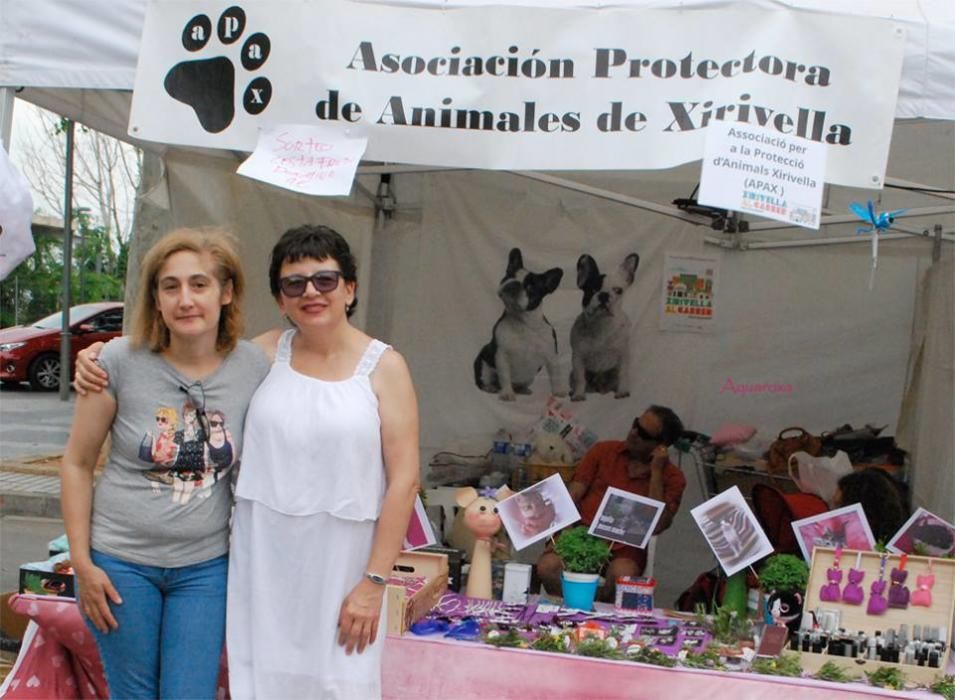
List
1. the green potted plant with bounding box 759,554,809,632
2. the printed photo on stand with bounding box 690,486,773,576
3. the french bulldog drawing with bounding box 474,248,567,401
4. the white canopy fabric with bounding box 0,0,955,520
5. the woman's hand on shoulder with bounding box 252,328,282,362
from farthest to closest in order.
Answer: the french bulldog drawing with bounding box 474,248,567,401 → the white canopy fabric with bounding box 0,0,955,520 → the printed photo on stand with bounding box 690,486,773,576 → the green potted plant with bounding box 759,554,809,632 → the woman's hand on shoulder with bounding box 252,328,282,362

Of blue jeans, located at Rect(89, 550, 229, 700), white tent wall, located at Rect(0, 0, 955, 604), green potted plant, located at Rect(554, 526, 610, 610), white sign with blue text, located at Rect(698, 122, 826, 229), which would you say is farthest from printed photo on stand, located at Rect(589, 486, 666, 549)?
white tent wall, located at Rect(0, 0, 955, 604)

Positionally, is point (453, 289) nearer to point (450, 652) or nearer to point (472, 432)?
point (472, 432)

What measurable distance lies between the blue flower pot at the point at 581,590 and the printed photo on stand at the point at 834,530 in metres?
0.71

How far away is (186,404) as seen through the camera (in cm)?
225

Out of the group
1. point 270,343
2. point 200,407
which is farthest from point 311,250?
point 200,407

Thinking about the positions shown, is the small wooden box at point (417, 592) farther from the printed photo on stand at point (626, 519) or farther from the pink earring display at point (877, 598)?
the pink earring display at point (877, 598)

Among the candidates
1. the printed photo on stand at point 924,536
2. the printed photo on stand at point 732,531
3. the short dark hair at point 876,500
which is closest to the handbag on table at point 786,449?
the short dark hair at point 876,500

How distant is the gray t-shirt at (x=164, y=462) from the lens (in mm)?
2199

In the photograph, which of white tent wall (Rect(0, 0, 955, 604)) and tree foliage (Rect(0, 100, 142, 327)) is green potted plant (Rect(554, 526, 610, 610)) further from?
tree foliage (Rect(0, 100, 142, 327))

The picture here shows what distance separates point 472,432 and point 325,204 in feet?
5.21

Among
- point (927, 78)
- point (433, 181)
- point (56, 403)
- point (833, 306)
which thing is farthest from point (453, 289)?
point (56, 403)

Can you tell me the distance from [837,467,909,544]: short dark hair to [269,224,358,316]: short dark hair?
2409 millimetres

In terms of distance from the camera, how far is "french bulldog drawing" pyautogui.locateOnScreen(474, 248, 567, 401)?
18.7ft

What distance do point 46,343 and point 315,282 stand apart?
43.8 feet
